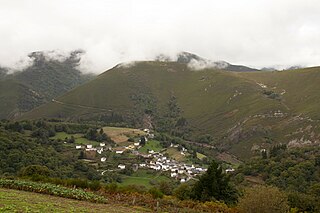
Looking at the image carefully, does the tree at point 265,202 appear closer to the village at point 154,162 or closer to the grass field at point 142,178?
the grass field at point 142,178

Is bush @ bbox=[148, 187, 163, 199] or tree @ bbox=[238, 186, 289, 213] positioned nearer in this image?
tree @ bbox=[238, 186, 289, 213]

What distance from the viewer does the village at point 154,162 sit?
149 m

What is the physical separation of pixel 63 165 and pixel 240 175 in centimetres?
6716

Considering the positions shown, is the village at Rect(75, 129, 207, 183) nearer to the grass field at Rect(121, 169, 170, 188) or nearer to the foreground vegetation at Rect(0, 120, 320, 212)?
the foreground vegetation at Rect(0, 120, 320, 212)

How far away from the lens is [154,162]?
6526 inches

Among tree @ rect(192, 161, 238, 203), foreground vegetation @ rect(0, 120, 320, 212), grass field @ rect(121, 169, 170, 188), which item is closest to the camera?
foreground vegetation @ rect(0, 120, 320, 212)

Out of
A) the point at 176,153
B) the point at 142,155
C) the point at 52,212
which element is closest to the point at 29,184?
the point at 52,212

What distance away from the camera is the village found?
490 ft

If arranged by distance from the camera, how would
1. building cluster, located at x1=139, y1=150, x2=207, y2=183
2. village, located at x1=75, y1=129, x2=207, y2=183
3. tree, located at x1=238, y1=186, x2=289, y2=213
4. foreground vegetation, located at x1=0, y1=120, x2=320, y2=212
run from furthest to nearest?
village, located at x1=75, y1=129, x2=207, y2=183, building cluster, located at x1=139, y1=150, x2=207, y2=183, foreground vegetation, located at x1=0, y1=120, x2=320, y2=212, tree, located at x1=238, y1=186, x2=289, y2=213

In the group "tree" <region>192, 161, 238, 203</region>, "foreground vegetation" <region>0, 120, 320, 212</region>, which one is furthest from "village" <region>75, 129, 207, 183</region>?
"tree" <region>192, 161, 238, 203</region>

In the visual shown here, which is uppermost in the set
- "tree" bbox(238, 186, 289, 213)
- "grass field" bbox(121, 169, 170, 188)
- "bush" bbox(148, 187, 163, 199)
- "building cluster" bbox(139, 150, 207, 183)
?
"tree" bbox(238, 186, 289, 213)

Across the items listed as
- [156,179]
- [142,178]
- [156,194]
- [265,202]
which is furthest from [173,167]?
[265,202]

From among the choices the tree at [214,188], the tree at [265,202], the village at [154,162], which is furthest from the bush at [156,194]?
the village at [154,162]

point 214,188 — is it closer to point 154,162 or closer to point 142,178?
point 142,178
